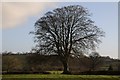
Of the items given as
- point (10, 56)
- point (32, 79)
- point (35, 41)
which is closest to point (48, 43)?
point (35, 41)

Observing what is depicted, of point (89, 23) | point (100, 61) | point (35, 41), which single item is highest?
point (89, 23)

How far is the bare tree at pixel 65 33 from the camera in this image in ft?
134

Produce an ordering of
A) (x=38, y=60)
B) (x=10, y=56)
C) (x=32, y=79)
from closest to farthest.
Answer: (x=32, y=79)
(x=38, y=60)
(x=10, y=56)

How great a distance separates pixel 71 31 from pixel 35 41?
5.80 meters

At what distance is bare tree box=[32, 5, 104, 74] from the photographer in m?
40.9

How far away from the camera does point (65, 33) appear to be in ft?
140

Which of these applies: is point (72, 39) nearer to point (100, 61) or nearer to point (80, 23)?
point (80, 23)

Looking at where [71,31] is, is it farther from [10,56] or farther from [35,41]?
[10,56]

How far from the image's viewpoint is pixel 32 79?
23047 millimetres

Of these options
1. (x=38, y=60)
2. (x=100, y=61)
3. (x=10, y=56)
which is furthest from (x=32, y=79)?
(x=100, y=61)

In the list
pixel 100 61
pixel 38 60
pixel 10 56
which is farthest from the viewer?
pixel 100 61

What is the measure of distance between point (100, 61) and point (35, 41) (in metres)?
30.6

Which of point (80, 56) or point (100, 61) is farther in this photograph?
point (100, 61)

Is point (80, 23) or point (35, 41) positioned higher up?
point (80, 23)
